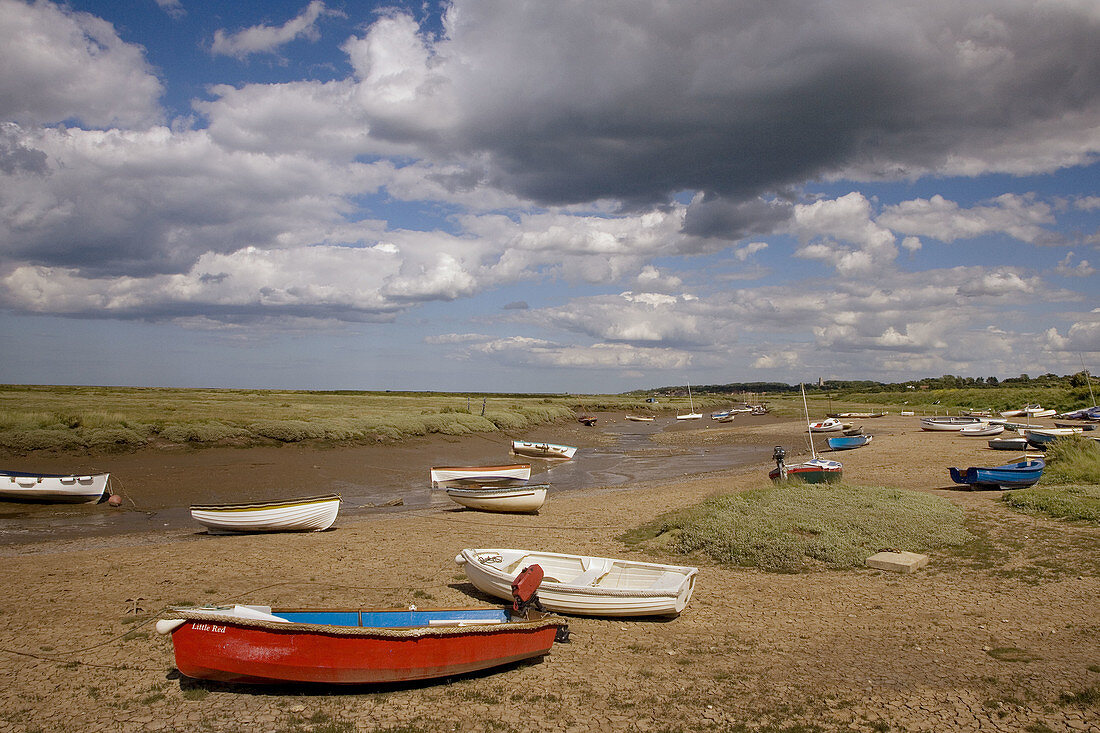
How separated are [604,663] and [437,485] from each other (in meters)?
22.3

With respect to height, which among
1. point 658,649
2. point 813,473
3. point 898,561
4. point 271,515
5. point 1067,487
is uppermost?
point 271,515

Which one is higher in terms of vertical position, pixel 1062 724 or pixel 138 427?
pixel 138 427

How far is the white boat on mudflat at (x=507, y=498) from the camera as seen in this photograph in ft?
79.3

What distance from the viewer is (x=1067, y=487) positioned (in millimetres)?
19266

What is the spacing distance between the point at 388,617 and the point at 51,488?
21.6 meters

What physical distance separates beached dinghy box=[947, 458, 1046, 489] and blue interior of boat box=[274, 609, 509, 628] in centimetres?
1898

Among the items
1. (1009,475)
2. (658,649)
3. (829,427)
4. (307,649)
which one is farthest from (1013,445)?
(307,649)

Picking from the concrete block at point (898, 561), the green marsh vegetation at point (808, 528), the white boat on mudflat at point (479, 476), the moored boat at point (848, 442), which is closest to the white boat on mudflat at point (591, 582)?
the green marsh vegetation at point (808, 528)

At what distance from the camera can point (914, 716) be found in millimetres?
7828

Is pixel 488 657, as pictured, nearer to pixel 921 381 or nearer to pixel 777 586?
pixel 777 586

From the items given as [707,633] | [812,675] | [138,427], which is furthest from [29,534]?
[812,675]

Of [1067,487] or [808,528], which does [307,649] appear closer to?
[808,528]

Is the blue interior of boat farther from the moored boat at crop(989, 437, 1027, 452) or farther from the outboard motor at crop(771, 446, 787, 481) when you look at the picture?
the moored boat at crop(989, 437, 1027, 452)

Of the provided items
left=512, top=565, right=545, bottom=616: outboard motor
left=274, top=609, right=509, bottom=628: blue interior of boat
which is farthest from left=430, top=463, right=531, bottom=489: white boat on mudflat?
left=274, top=609, right=509, bottom=628: blue interior of boat
